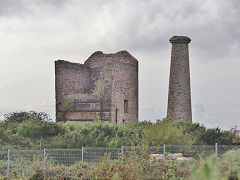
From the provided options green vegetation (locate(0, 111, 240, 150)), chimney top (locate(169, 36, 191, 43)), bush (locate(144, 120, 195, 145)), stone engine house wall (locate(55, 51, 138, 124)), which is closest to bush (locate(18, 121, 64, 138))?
green vegetation (locate(0, 111, 240, 150))

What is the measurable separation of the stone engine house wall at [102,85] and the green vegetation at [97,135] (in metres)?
4.15

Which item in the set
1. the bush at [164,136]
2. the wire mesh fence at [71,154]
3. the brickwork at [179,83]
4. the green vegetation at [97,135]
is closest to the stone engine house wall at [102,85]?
the brickwork at [179,83]

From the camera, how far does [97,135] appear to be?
55.5 ft

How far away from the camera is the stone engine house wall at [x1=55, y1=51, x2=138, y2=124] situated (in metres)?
22.5

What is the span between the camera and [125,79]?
24.4m

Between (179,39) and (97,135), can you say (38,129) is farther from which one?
(179,39)

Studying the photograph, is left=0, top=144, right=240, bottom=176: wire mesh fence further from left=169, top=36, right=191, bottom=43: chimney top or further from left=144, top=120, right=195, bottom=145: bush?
left=169, top=36, right=191, bottom=43: chimney top

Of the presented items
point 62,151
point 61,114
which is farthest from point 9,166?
point 61,114

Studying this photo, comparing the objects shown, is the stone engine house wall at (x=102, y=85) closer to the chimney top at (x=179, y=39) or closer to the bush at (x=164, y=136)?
the chimney top at (x=179, y=39)

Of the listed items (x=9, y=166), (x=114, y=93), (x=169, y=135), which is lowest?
(x=9, y=166)

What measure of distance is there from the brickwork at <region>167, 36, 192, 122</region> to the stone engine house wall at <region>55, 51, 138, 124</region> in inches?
112

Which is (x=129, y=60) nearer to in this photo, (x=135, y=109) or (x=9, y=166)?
(x=135, y=109)

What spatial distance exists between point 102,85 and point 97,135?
22.3 feet

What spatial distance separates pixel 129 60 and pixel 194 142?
10393 millimetres
